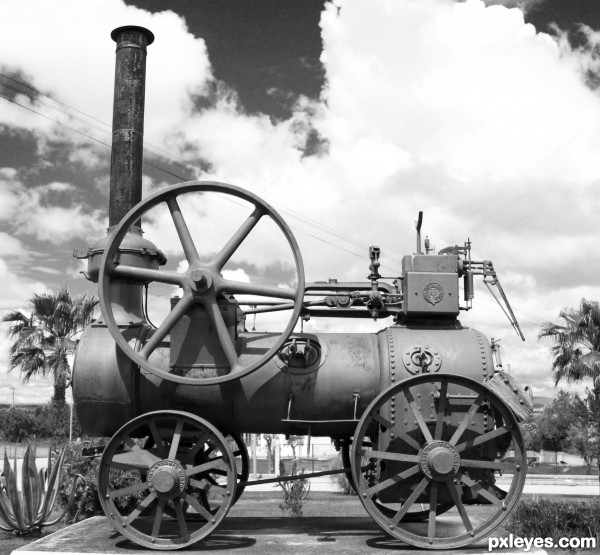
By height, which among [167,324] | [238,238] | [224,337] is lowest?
[224,337]

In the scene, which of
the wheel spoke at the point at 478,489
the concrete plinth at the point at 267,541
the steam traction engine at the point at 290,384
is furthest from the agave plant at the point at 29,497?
the wheel spoke at the point at 478,489

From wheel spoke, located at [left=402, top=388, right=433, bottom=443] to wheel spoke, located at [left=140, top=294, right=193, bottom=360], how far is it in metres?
2.48

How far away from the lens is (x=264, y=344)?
814cm

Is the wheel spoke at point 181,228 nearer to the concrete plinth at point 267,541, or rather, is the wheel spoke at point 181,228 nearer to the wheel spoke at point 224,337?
the wheel spoke at point 224,337

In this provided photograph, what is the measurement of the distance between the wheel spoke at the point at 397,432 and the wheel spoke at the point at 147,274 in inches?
100

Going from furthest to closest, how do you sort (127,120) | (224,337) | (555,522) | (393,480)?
(555,522) → (127,120) → (224,337) → (393,480)

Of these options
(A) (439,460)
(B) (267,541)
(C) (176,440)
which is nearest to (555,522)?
(A) (439,460)

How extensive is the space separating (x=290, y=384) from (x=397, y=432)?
1257 mm

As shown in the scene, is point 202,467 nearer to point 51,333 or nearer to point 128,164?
point 128,164

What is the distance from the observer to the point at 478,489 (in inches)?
298

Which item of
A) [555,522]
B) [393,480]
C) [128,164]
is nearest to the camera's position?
[393,480]

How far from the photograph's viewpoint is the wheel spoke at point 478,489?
24.6 ft

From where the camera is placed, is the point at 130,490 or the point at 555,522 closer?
the point at 130,490

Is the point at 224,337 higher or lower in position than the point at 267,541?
higher
